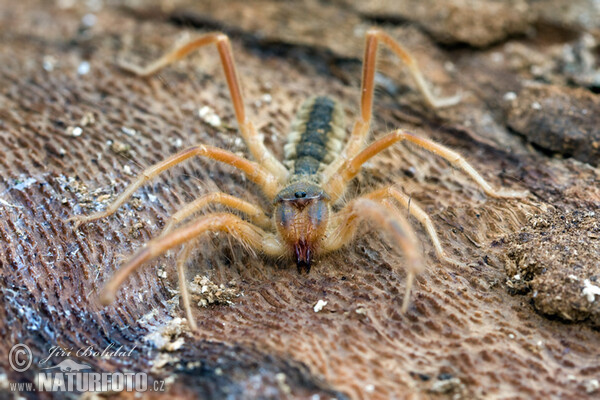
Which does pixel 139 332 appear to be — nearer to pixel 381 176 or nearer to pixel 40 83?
pixel 381 176

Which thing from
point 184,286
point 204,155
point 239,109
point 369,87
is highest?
point 369,87

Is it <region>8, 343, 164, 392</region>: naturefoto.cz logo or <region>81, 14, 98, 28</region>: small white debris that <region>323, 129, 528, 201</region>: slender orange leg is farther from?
<region>81, 14, 98, 28</region>: small white debris

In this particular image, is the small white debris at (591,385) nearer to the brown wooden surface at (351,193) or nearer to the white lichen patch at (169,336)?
the brown wooden surface at (351,193)

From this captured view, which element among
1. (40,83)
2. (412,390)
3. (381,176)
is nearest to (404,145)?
(381,176)

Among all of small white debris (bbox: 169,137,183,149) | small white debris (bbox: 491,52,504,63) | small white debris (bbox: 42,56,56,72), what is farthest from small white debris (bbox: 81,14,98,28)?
small white debris (bbox: 491,52,504,63)

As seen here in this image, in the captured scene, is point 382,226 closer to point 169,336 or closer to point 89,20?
point 169,336

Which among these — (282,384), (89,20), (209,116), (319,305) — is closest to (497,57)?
(209,116)
